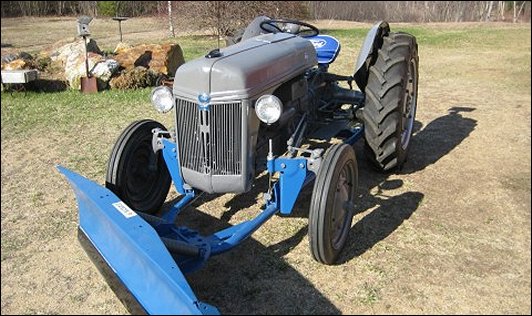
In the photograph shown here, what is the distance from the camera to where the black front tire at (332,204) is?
323cm

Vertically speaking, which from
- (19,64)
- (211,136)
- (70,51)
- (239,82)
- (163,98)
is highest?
(239,82)

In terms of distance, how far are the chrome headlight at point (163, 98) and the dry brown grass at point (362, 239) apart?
0.95 metres

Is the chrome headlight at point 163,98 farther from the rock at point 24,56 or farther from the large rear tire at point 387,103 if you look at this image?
the rock at point 24,56

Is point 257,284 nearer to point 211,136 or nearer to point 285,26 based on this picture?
point 211,136

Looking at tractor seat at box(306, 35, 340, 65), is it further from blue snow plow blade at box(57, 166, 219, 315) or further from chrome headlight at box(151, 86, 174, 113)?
blue snow plow blade at box(57, 166, 219, 315)

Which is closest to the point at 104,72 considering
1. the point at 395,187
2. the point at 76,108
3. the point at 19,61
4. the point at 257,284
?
the point at 76,108

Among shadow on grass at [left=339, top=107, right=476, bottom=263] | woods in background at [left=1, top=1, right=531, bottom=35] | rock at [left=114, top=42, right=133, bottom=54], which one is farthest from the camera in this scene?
rock at [left=114, top=42, right=133, bottom=54]

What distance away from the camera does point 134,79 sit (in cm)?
877

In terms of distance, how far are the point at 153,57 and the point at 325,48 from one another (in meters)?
5.32

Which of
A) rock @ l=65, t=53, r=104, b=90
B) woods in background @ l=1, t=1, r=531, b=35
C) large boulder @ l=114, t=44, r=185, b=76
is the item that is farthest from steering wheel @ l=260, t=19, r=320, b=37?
rock @ l=65, t=53, r=104, b=90

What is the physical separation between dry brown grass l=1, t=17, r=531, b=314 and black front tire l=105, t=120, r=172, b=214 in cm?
35

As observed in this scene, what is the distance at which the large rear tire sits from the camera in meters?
4.38

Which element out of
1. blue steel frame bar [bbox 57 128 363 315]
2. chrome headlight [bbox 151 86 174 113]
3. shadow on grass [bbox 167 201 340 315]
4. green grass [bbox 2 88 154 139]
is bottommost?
shadow on grass [bbox 167 201 340 315]

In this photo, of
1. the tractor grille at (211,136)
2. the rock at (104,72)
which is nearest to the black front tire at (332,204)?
→ the tractor grille at (211,136)
